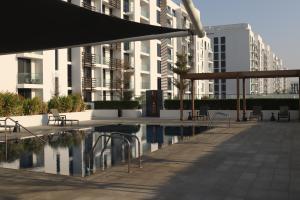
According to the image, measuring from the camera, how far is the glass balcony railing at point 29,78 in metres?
29.3

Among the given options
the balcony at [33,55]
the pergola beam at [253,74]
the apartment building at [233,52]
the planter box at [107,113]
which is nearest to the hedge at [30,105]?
the planter box at [107,113]

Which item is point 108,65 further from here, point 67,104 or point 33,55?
point 67,104

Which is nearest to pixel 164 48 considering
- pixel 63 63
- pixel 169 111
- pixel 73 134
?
pixel 63 63

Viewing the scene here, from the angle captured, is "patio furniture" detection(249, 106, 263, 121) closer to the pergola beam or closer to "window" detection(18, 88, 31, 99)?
the pergola beam

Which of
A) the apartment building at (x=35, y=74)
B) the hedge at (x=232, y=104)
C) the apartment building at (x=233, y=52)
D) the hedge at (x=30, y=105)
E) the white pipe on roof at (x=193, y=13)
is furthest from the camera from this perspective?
the apartment building at (x=233, y=52)

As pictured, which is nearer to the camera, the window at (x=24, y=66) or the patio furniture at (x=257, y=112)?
the patio furniture at (x=257, y=112)

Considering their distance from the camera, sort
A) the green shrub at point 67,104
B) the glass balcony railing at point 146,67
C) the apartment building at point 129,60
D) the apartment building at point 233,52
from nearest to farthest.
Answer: the green shrub at point 67,104
the apartment building at point 129,60
the glass balcony railing at point 146,67
the apartment building at point 233,52

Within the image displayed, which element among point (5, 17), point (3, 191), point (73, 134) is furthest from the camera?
point (73, 134)

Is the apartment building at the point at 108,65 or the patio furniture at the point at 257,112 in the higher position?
the apartment building at the point at 108,65

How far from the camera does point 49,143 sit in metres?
14.7

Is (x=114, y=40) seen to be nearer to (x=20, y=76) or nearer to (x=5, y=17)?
(x=5, y=17)

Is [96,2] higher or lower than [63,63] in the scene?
higher

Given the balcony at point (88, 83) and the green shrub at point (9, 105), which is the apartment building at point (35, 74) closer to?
the balcony at point (88, 83)

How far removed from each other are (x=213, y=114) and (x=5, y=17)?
22868 millimetres
